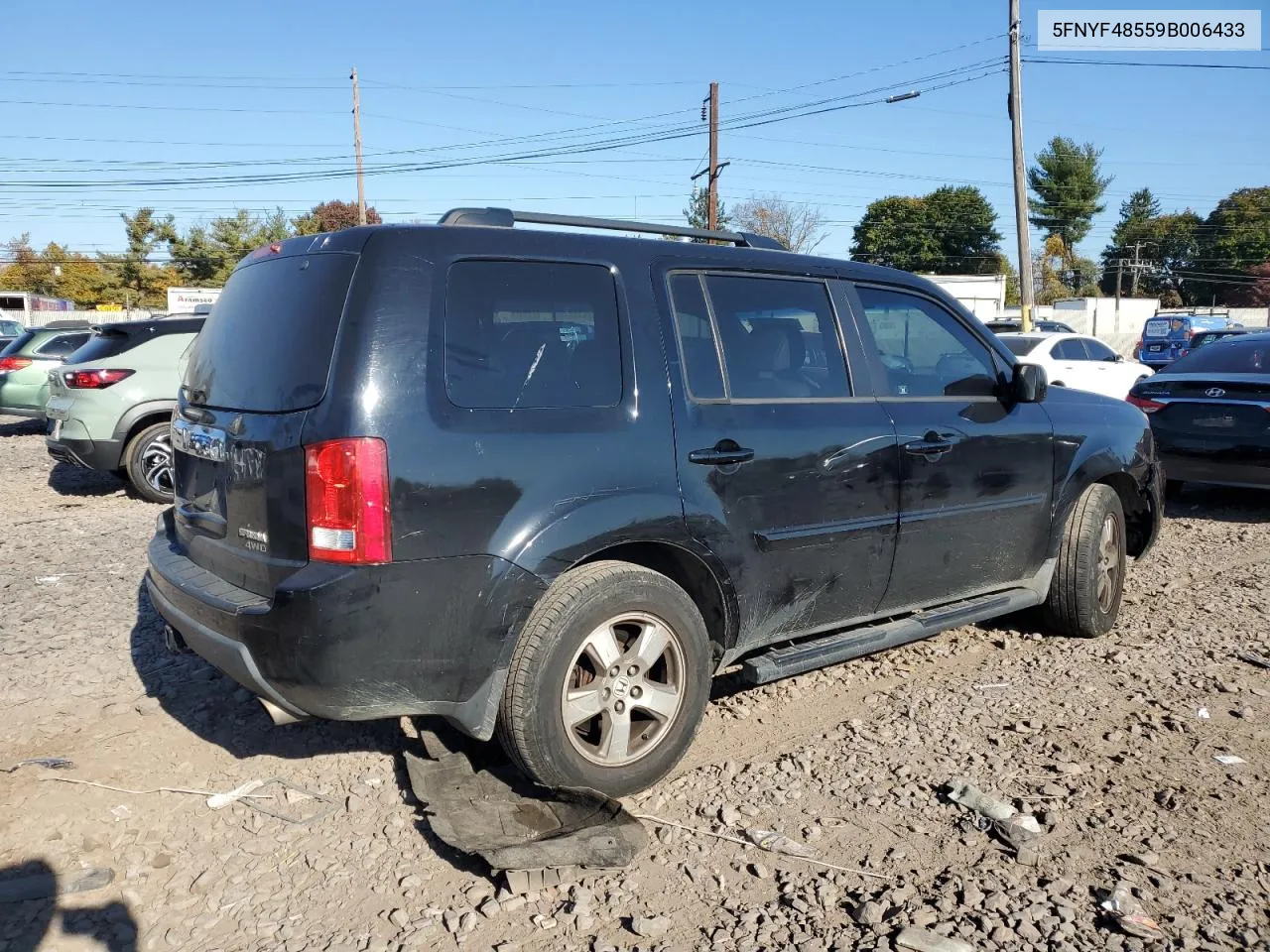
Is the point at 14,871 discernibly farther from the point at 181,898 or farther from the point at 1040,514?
the point at 1040,514

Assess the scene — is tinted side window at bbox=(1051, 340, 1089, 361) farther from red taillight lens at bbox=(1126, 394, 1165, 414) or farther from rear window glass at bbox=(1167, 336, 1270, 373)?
red taillight lens at bbox=(1126, 394, 1165, 414)

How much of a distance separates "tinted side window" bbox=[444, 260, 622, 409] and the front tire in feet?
1.98

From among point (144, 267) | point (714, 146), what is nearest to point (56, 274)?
point (144, 267)

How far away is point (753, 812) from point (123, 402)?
25.5 feet

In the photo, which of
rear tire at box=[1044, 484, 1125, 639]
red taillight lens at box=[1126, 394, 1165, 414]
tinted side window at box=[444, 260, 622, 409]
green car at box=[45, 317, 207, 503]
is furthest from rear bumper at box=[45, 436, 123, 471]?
red taillight lens at box=[1126, 394, 1165, 414]

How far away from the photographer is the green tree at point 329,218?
5419 cm

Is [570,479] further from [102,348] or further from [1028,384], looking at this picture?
[102,348]

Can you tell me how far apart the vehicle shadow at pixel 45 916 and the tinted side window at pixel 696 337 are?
7.81 feet

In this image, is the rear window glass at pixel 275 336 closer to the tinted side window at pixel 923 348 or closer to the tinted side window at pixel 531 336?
the tinted side window at pixel 531 336

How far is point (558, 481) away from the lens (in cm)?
317

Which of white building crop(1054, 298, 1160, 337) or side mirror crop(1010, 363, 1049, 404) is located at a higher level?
white building crop(1054, 298, 1160, 337)

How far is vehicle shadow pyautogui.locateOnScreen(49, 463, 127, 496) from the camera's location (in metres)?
10.0

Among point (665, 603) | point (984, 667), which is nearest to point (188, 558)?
point (665, 603)

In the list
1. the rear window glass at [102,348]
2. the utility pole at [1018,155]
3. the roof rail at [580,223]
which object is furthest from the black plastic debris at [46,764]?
the utility pole at [1018,155]
